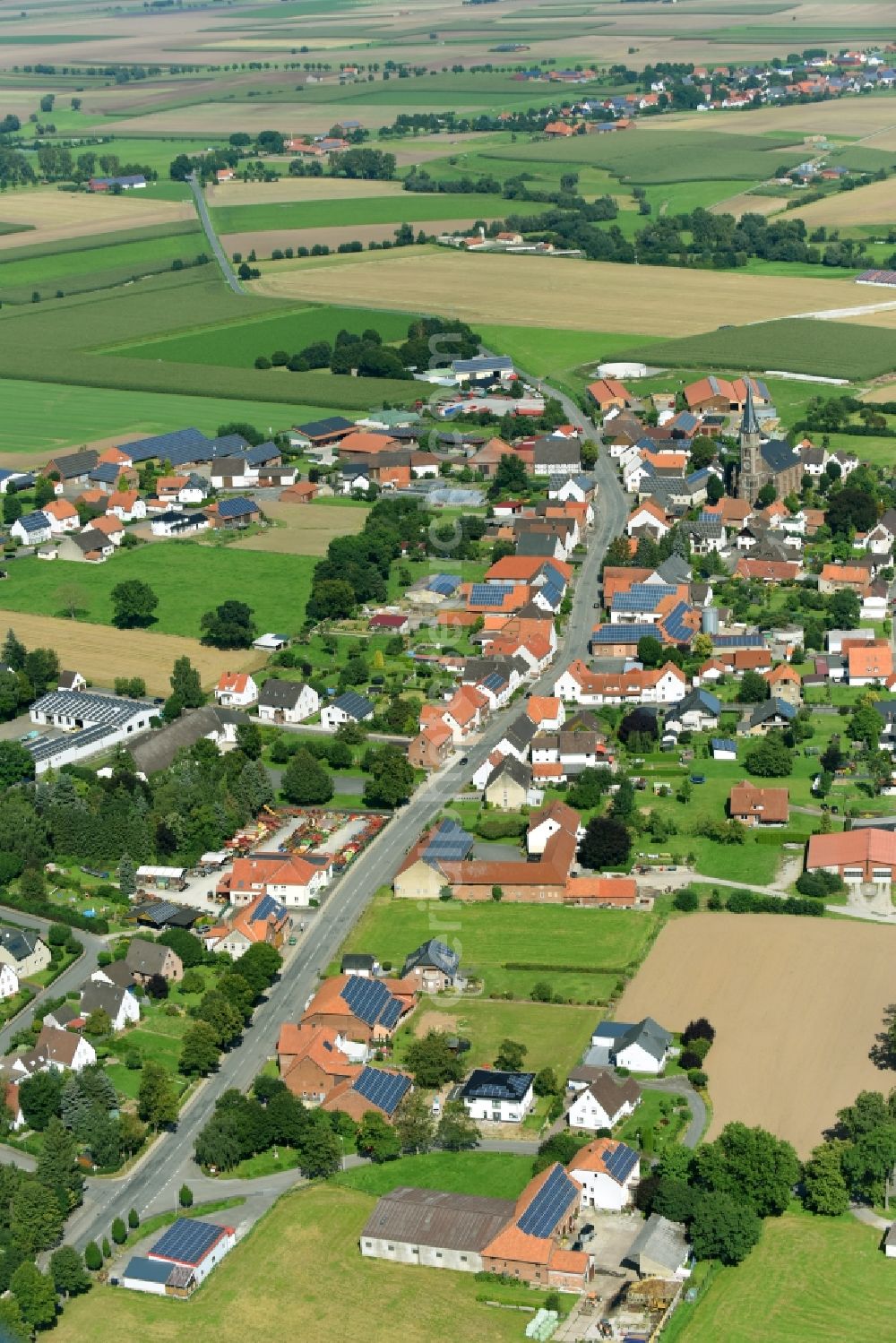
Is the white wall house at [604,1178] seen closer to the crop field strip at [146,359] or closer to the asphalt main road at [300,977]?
the asphalt main road at [300,977]

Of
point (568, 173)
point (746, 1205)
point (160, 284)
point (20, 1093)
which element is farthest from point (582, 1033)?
point (568, 173)

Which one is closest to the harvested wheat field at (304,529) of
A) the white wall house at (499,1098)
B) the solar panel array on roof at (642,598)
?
the solar panel array on roof at (642,598)

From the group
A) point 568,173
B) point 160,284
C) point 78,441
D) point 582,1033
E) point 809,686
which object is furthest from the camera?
point 568,173

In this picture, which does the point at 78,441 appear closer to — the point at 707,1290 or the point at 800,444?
the point at 800,444

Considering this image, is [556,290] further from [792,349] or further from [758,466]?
[758,466]

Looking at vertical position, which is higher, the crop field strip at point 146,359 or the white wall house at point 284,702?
the white wall house at point 284,702

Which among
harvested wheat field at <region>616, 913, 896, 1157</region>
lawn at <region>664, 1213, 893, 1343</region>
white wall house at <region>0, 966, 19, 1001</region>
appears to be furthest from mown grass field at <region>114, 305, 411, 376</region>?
lawn at <region>664, 1213, 893, 1343</region>

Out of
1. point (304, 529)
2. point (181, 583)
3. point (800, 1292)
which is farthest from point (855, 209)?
point (800, 1292)
